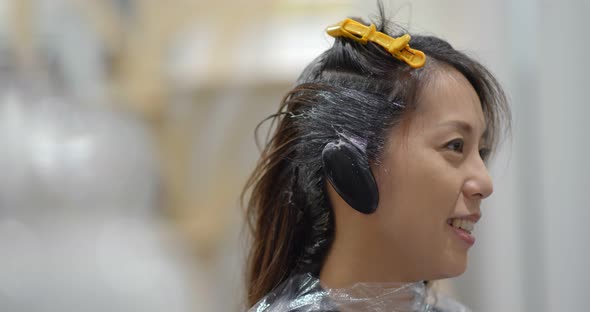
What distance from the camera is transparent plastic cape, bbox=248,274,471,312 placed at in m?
0.95

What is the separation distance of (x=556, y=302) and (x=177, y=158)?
1.02 m

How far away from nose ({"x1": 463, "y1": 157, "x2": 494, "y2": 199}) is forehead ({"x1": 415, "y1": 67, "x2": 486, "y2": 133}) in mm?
60

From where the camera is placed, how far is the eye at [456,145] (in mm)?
930

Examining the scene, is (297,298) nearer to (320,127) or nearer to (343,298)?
(343,298)

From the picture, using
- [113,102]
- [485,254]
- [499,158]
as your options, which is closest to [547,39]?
[499,158]

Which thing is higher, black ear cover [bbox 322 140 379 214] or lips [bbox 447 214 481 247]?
black ear cover [bbox 322 140 379 214]

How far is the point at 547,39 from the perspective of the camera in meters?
1.62

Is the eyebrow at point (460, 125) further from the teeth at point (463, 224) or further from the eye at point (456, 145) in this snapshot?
the teeth at point (463, 224)

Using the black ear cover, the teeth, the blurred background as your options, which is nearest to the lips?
the teeth

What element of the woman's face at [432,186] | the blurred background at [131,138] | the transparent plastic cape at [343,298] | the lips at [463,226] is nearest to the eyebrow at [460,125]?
the woman's face at [432,186]

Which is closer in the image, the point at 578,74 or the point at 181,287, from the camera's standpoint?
the point at 578,74

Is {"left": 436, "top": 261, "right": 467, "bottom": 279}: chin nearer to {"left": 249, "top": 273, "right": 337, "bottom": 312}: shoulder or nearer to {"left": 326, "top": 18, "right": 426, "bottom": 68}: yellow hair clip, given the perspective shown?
{"left": 249, "top": 273, "right": 337, "bottom": 312}: shoulder

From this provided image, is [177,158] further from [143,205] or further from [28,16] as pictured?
[28,16]

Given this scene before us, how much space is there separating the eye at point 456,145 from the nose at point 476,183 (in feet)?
A: 0.08
